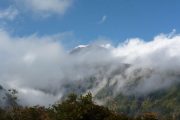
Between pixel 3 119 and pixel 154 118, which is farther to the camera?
pixel 3 119

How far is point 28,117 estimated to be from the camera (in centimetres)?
18800

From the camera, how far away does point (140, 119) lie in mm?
159000

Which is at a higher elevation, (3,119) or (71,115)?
(3,119)

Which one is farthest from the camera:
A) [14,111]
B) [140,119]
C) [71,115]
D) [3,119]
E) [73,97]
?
[14,111]

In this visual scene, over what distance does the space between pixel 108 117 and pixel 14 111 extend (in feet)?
215

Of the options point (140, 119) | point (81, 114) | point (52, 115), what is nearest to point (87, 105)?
point (81, 114)

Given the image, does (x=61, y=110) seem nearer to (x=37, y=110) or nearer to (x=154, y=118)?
(x=154, y=118)

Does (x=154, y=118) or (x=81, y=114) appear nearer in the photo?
(x=81, y=114)

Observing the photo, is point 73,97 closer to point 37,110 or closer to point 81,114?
point 81,114

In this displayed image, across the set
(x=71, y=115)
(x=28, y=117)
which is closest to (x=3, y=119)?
(x=28, y=117)

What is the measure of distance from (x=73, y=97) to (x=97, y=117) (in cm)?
1126

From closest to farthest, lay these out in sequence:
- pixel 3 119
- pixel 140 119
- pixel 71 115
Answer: pixel 71 115
pixel 140 119
pixel 3 119

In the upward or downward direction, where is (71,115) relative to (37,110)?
downward

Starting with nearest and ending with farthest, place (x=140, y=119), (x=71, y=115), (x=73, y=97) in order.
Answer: (x=71, y=115) → (x=73, y=97) → (x=140, y=119)
